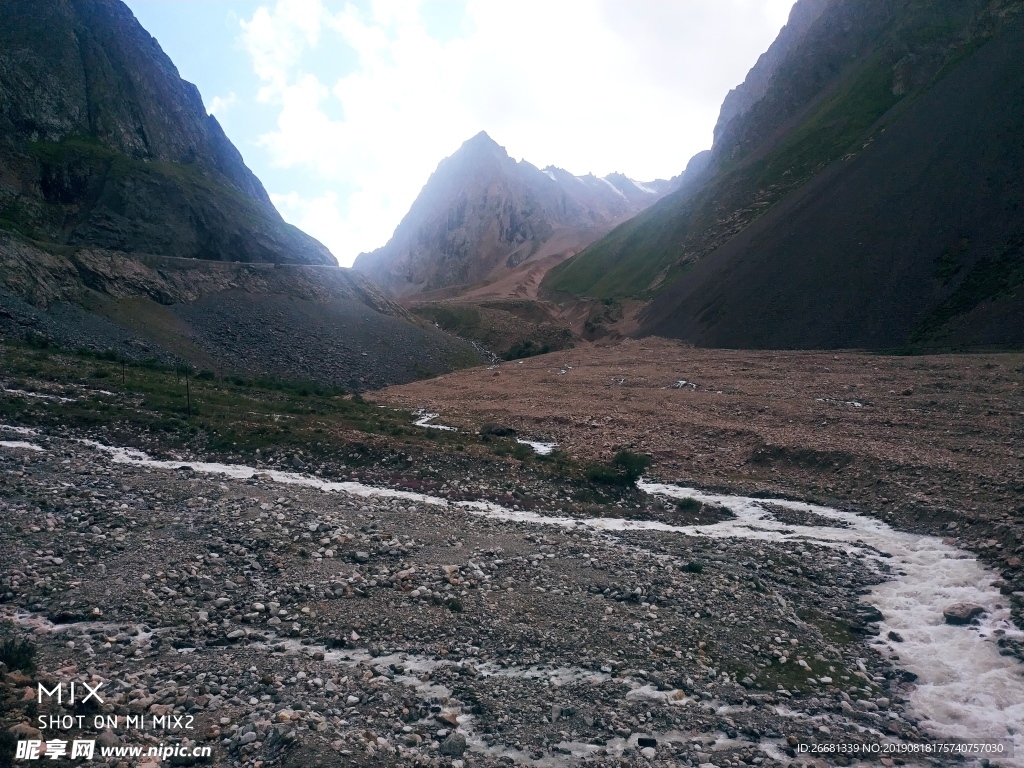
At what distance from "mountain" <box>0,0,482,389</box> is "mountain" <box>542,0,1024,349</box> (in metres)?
34.4

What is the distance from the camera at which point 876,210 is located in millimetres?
62344

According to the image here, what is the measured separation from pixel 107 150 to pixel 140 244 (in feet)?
45.3

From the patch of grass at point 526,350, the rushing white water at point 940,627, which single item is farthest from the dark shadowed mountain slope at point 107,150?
the rushing white water at point 940,627

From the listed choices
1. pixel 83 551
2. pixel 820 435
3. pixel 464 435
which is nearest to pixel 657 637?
pixel 83 551

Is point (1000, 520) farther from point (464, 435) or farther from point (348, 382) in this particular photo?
point (348, 382)

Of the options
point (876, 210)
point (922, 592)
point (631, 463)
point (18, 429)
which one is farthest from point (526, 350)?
point (922, 592)

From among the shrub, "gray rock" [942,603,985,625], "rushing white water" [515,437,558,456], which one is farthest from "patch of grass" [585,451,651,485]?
"gray rock" [942,603,985,625]

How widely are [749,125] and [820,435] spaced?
372 ft

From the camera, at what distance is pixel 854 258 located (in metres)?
60.0

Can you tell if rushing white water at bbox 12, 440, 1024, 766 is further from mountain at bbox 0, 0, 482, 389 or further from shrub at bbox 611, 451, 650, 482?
mountain at bbox 0, 0, 482, 389

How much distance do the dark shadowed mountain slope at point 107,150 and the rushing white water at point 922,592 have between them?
153ft

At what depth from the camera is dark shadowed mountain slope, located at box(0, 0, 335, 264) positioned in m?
57.8

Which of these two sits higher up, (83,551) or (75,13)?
(75,13)

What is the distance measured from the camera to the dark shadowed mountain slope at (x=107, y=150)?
5778cm
